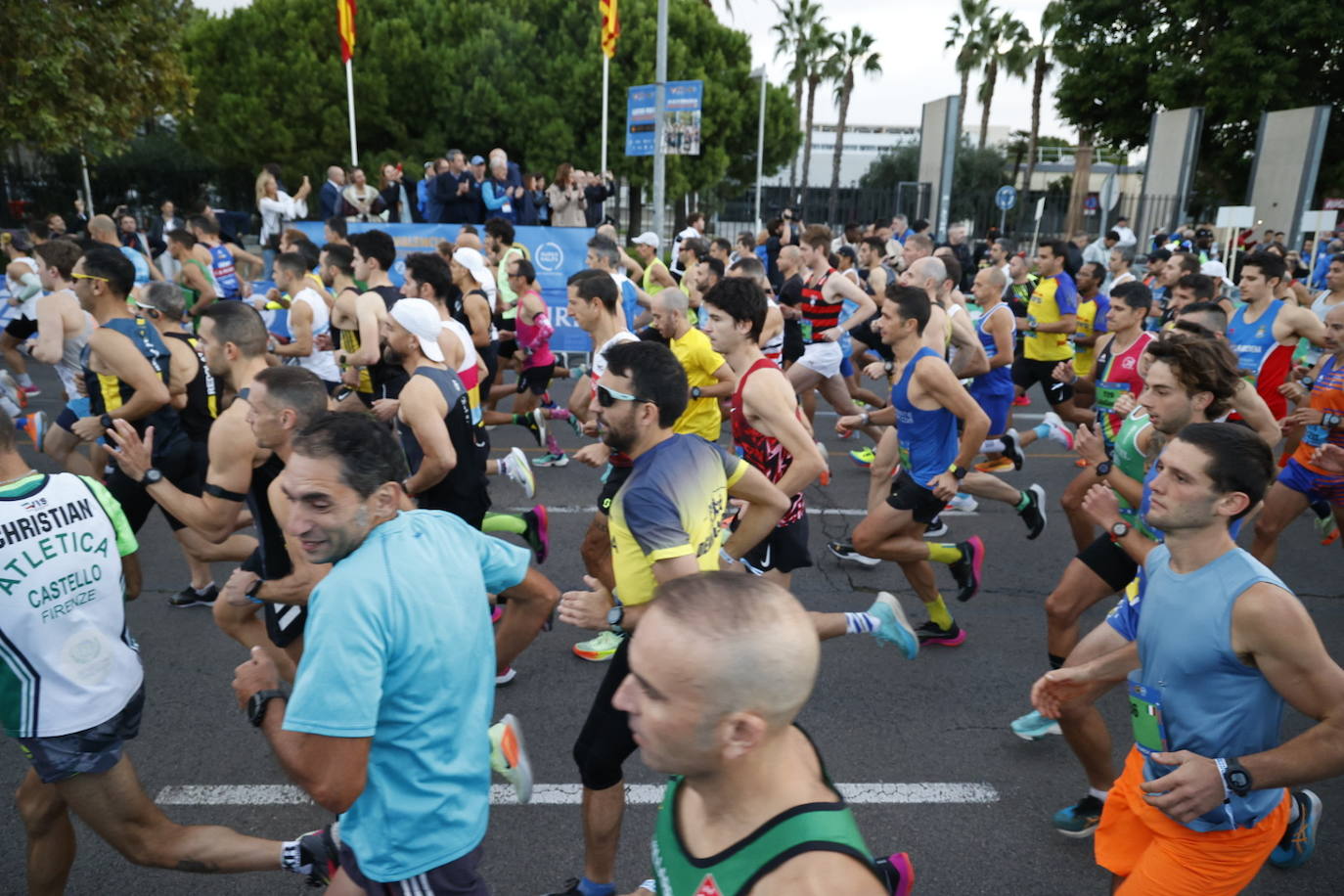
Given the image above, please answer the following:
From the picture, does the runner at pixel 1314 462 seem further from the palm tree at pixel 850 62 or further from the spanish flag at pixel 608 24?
the palm tree at pixel 850 62

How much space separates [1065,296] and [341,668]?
8905 millimetres

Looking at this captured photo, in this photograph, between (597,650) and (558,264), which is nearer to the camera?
(597,650)

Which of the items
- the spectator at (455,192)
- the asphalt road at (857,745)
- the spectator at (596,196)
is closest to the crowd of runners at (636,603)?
the asphalt road at (857,745)

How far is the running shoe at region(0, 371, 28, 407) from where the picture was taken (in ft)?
29.6

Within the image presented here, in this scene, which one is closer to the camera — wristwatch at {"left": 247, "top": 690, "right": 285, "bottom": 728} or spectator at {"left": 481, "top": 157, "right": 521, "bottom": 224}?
wristwatch at {"left": 247, "top": 690, "right": 285, "bottom": 728}

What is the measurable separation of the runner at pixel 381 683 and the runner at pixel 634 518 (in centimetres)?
65

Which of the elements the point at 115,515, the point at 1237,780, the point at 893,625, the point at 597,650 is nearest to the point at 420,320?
the point at 115,515

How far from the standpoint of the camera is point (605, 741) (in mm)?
3131

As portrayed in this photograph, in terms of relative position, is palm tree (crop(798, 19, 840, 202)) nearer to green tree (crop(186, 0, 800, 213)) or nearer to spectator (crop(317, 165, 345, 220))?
green tree (crop(186, 0, 800, 213))

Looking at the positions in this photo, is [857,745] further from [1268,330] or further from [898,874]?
[1268,330]

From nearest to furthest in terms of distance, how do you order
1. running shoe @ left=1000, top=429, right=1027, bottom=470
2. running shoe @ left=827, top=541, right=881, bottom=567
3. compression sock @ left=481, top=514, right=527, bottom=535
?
1. compression sock @ left=481, top=514, right=527, bottom=535
2. running shoe @ left=827, top=541, right=881, bottom=567
3. running shoe @ left=1000, top=429, right=1027, bottom=470

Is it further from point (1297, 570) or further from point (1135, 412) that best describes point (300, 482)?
point (1297, 570)

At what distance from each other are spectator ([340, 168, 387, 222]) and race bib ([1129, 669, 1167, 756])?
14.7 m

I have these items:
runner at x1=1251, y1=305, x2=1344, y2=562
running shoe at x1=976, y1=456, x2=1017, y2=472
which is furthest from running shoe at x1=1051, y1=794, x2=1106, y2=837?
running shoe at x1=976, y1=456, x2=1017, y2=472
